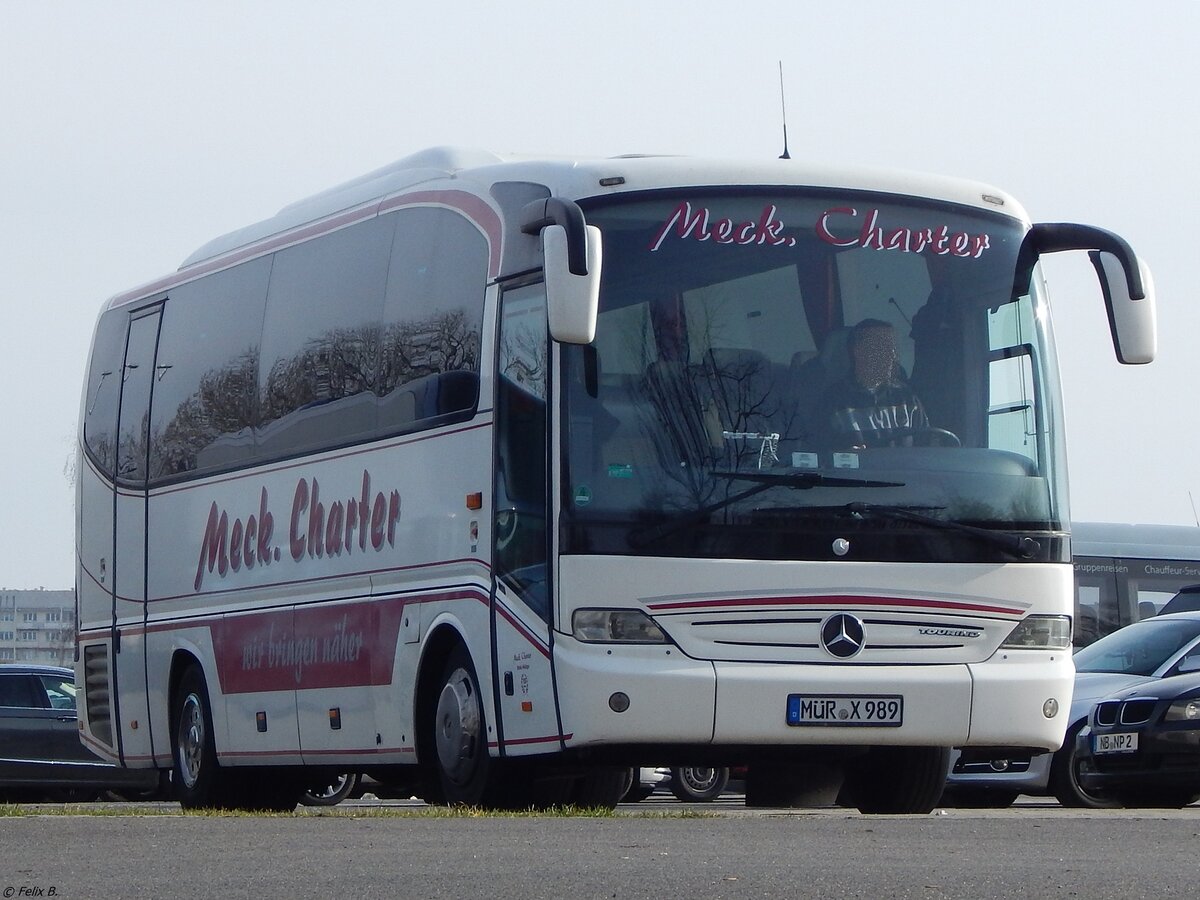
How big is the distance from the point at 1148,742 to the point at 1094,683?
1.81 metres

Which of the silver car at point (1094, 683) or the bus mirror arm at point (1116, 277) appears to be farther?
the silver car at point (1094, 683)

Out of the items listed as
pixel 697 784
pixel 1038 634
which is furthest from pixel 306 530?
pixel 697 784

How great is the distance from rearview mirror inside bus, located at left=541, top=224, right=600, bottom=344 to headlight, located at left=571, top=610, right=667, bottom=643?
1335mm

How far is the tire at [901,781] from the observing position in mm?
12820

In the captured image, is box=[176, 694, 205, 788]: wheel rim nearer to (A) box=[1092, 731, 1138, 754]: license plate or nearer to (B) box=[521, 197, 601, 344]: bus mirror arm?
(B) box=[521, 197, 601, 344]: bus mirror arm

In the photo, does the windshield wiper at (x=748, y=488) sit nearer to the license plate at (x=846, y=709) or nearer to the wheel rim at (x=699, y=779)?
the license plate at (x=846, y=709)

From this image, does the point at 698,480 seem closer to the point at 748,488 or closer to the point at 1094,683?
the point at 748,488

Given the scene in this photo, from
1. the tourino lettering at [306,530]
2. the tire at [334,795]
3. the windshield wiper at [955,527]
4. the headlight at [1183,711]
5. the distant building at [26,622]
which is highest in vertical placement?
the distant building at [26,622]

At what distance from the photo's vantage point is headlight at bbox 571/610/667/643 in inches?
453

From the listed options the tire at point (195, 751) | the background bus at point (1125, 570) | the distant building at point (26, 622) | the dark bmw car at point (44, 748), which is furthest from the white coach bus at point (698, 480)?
the distant building at point (26, 622)

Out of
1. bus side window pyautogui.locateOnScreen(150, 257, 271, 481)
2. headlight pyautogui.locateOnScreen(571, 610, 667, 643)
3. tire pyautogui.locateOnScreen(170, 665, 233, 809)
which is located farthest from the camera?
tire pyautogui.locateOnScreen(170, 665, 233, 809)

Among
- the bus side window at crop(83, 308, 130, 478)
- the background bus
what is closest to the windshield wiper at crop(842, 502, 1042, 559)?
the bus side window at crop(83, 308, 130, 478)

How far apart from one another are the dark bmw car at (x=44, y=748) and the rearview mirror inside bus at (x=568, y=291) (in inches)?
475

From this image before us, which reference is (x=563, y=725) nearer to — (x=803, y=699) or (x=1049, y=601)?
(x=803, y=699)
